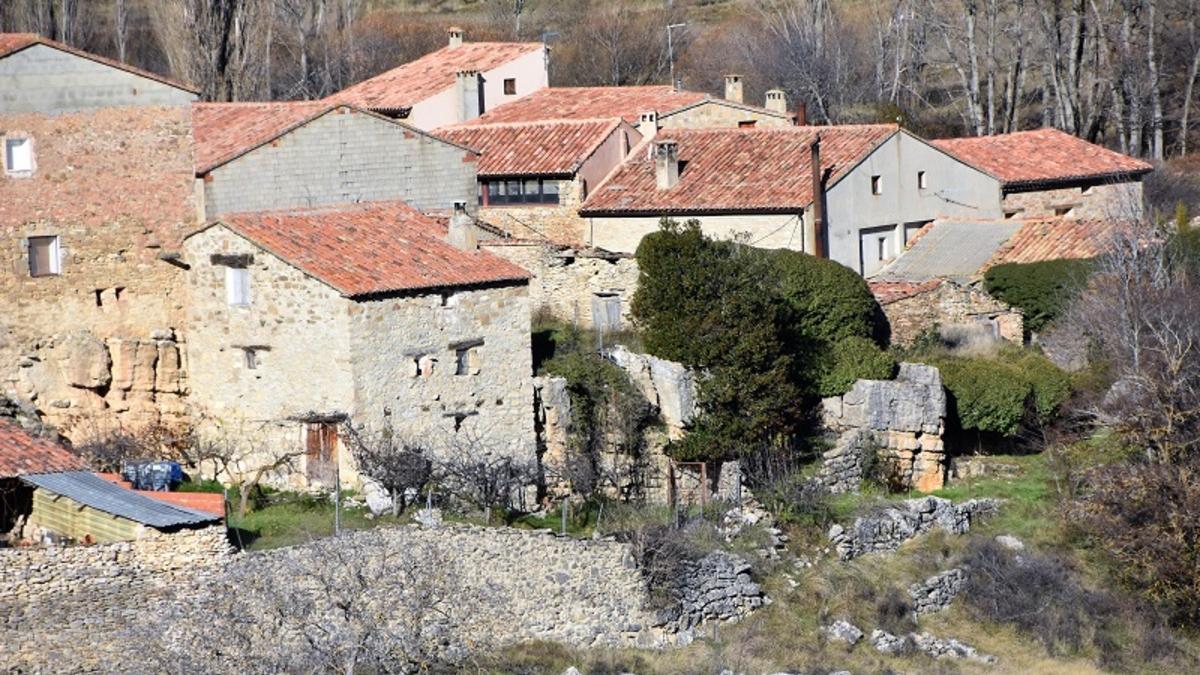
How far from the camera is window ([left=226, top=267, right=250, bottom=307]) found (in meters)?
33.5

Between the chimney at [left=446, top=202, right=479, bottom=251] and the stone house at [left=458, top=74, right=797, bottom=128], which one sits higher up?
the stone house at [left=458, top=74, right=797, bottom=128]

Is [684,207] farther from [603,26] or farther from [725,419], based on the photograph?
[603,26]

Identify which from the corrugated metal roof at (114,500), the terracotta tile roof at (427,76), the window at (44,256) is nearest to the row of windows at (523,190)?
the terracotta tile roof at (427,76)

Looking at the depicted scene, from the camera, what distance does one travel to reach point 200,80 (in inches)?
1966

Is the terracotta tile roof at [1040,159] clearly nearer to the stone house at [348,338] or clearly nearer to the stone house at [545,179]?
the stone house at [545,179]

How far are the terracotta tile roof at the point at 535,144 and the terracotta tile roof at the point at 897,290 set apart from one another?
6.17 metres

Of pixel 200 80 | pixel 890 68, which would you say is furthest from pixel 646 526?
pixel 890 68

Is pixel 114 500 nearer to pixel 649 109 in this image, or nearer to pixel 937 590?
pixel 937 590

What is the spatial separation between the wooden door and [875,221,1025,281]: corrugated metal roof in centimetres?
1353

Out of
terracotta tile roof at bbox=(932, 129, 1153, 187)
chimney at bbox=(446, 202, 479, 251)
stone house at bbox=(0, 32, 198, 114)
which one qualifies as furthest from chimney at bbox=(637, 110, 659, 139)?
stone house at bbox=(0, 32, 198, 114)

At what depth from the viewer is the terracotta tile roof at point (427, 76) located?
2060 inches

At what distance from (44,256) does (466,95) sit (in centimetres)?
1885

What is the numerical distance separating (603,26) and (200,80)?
92.8 ft

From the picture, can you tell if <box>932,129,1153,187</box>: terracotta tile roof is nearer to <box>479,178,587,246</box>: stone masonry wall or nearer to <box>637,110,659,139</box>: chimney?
<box>637,110,659,139</box>: chimney
